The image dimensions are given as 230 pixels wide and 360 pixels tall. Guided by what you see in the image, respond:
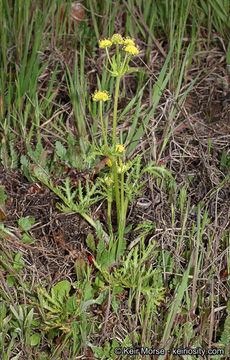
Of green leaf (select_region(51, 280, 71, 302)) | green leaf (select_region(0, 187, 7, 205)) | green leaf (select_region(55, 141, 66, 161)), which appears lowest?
green leaf (select_region(51, 280, 71, 302))

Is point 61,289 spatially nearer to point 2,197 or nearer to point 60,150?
point 2,197

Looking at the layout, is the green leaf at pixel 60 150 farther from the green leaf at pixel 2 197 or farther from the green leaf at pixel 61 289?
the green leaf at pixel 61 289


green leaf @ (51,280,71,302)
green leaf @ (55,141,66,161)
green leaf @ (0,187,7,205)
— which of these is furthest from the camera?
green leaf @ (55,141,66,161)

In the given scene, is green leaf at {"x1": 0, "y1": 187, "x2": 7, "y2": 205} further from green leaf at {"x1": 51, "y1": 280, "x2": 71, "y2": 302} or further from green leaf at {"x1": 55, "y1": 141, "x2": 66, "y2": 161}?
green leaf at {"x1": 51, "y1": 280, "x2": 71, "y2": 302}

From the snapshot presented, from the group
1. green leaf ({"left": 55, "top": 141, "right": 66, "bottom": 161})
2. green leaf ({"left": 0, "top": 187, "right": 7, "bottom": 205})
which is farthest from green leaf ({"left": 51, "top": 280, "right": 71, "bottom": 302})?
green leaf ({"left": 55, "top": 141, "right": 66, "bottom": 161})

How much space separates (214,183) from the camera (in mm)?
2076

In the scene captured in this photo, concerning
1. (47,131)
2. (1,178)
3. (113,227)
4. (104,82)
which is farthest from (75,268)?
(104,82)

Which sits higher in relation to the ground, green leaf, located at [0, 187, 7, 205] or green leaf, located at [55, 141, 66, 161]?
green leaf, located at [55, 141, 66, 161]

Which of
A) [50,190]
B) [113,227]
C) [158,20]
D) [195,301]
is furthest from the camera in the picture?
[158,20]

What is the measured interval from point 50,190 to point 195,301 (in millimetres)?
843

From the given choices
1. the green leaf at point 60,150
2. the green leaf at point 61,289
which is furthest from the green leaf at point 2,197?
the green leaf at point 61,289

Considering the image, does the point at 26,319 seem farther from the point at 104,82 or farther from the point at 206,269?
the point at 104,82

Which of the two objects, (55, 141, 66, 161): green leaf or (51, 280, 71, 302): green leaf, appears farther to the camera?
(55, 141, 66, 161): green leaf

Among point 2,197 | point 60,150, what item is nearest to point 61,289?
point 2,197
